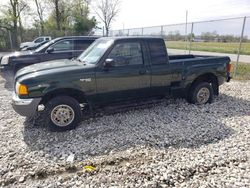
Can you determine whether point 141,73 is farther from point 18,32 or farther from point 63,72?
point 18,32

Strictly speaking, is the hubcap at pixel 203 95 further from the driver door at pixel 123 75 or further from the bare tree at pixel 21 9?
the bare tree at pixel 21 9

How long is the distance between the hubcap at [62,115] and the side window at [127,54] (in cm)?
139

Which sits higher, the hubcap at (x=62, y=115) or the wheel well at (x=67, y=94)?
the wheel well at (x=67, y=94)

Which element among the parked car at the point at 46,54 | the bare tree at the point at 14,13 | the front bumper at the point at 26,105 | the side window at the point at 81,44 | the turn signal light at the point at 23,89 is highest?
the bare tree at the point at 14,13

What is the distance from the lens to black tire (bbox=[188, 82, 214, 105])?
19.3ft

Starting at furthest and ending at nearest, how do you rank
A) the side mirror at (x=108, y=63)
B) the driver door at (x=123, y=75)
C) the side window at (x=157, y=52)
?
the side window at (x=157, y=52) → the driver door at (x=123, y=75) → the side mirror at (x=108, y=63)

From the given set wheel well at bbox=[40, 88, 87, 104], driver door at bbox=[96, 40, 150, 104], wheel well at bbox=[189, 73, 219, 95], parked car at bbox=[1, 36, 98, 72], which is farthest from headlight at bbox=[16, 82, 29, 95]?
parked car at bbox=[1, 36, 98, 72]

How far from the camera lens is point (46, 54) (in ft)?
27.5

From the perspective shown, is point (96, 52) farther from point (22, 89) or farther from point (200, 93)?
point (200, 93)

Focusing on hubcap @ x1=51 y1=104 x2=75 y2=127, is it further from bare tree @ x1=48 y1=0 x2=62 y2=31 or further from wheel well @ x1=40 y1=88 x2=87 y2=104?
bare tree @ x1=48 y1=0 x2=62 y2=31

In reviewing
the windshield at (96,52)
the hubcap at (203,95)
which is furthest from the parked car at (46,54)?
the hubcap at (203,95)

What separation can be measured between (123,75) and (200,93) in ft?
8.15

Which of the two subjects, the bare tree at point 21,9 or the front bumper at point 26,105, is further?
the bare tree at point 21,9

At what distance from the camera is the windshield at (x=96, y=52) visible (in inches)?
183
